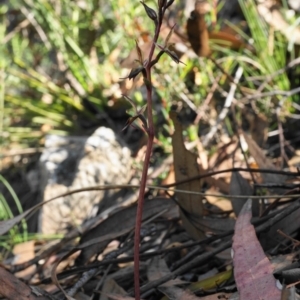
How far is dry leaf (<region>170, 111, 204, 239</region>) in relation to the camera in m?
1.61

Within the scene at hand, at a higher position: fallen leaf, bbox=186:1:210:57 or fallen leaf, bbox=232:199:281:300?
fallen leaf, bbox=186:1:210:57

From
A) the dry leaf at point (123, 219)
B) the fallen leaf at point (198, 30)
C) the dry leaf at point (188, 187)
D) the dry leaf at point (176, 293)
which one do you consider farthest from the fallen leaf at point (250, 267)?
the fallen leaf at point (198, 30)

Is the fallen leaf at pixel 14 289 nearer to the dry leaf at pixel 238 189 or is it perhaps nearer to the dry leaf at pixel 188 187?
the dry leaf at pixel 188 187

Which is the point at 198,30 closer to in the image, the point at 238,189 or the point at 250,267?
the point at 238,189

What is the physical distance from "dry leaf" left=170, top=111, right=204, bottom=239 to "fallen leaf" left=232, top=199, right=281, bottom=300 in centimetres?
24

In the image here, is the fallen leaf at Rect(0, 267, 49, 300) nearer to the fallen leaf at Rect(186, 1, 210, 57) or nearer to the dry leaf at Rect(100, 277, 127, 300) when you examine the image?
the dry leaf at Rect(100, 277, 127, 300)

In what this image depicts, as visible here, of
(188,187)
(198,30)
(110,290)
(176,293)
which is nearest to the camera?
(176,293)

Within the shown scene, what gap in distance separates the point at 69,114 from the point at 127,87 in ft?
1.99

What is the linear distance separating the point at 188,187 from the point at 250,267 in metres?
0.46

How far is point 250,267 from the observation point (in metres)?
1.22

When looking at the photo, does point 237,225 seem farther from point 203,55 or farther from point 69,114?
point 69,114

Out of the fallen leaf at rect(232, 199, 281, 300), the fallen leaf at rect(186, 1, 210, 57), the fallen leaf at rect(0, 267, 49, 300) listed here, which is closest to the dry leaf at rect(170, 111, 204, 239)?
the fallen leaf at rect(232, 199, 281, 300)

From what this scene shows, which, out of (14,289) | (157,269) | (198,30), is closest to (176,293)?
(157,269)

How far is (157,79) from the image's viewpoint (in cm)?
239
